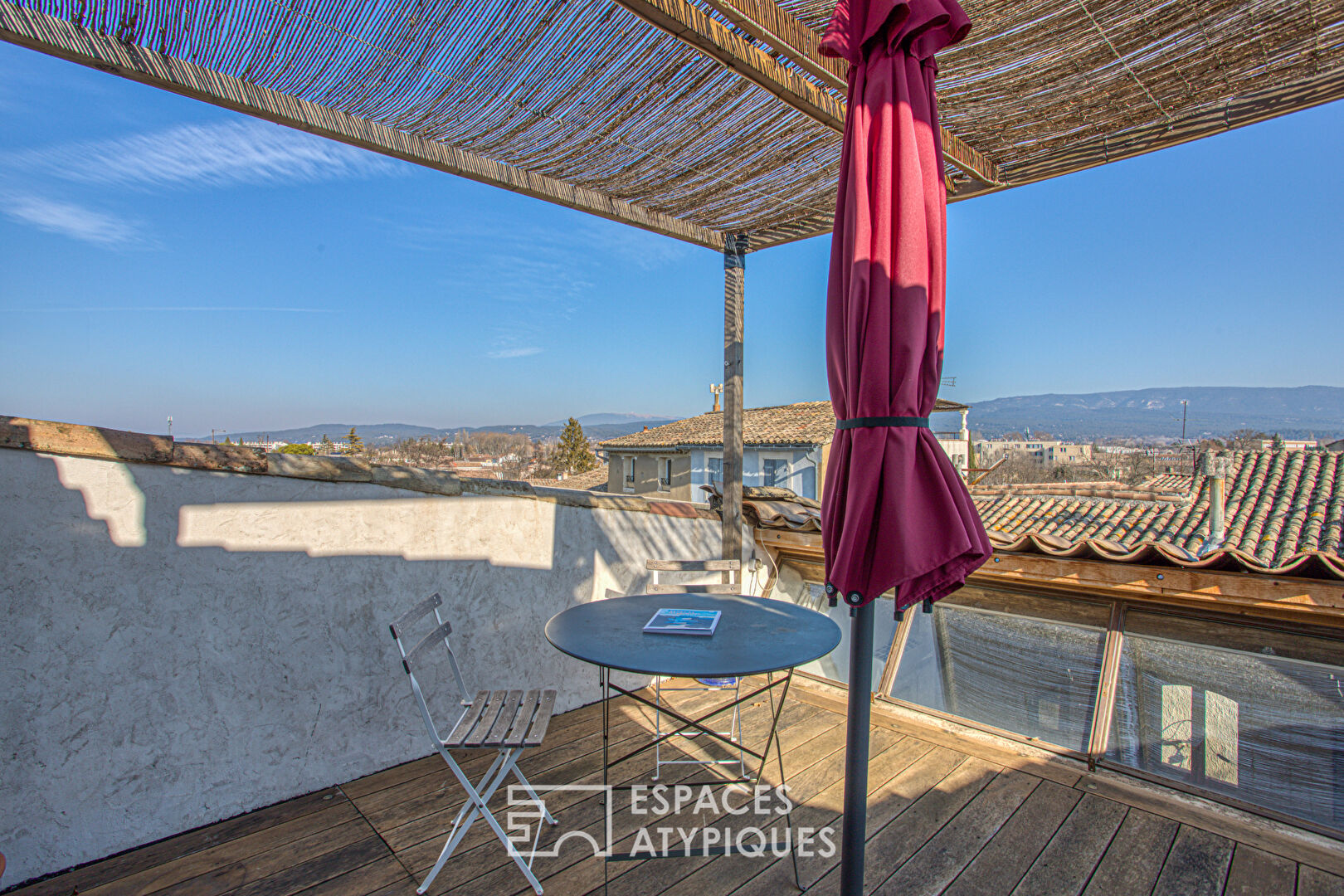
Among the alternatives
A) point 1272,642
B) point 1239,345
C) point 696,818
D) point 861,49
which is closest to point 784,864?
point 696,818

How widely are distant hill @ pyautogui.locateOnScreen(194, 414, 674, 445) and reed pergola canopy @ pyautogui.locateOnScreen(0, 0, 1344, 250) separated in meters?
1.34

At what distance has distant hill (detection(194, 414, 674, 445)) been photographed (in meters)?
2.70

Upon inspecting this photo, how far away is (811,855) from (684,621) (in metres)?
0.93

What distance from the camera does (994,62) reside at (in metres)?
2.13

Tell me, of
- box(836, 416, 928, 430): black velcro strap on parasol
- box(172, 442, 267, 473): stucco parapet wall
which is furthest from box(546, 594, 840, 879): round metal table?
box(172, 442, 267, 473): stucco parapet wall

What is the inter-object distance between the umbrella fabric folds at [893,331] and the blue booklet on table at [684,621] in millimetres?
891

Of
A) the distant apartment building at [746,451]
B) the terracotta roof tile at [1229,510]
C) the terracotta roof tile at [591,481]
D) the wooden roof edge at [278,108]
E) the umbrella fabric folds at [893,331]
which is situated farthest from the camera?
the terracotta roof tile at [591,481]

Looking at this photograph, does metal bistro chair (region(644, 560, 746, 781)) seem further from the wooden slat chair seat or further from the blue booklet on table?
the wooden slat chair seat

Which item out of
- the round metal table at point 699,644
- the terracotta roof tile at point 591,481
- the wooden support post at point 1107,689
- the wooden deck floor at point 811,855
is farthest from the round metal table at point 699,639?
the terracotta roof tile at point 591,481

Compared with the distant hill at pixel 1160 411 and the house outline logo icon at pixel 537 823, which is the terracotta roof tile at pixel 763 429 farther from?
the house outline logo icon at pixel 537 823

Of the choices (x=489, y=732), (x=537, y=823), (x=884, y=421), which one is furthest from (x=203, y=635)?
(x=884, y=421)

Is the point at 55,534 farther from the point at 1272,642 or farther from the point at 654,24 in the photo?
the point at 1272,642

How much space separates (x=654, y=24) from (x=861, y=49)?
713 millimetres

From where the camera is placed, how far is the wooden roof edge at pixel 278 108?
170cm
